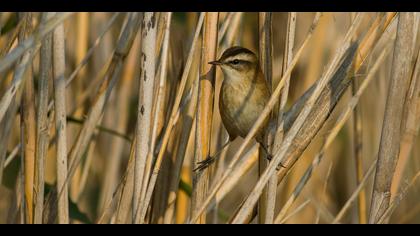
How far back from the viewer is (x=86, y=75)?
3688mm

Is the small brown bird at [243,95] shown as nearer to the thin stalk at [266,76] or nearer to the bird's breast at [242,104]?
the bird's breast at [242,104]

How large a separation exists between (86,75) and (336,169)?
163cm

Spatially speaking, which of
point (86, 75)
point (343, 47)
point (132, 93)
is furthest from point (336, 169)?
point (343, 47)

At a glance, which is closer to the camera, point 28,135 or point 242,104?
point 28,135

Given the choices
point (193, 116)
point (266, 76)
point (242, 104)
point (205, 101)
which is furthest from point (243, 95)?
point (205, 101)

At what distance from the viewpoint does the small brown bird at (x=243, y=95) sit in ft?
8.34

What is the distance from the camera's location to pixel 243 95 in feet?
8.54

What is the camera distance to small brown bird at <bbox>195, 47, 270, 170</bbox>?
8.34 feet

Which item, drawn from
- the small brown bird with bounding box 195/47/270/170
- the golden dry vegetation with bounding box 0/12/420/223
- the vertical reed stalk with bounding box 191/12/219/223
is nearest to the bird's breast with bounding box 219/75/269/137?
the small brown bird with bounding box 195/47/270/170

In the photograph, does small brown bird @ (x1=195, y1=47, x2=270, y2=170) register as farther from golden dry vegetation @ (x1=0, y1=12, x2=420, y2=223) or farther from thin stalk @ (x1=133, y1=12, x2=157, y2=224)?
thin stalk @ (x1=133, y1=12, x2=157, y2=224)

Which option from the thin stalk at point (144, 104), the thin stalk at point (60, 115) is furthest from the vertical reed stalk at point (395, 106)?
the thin stalk at point (60, 115)

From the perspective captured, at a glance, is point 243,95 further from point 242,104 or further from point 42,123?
point 42,123
